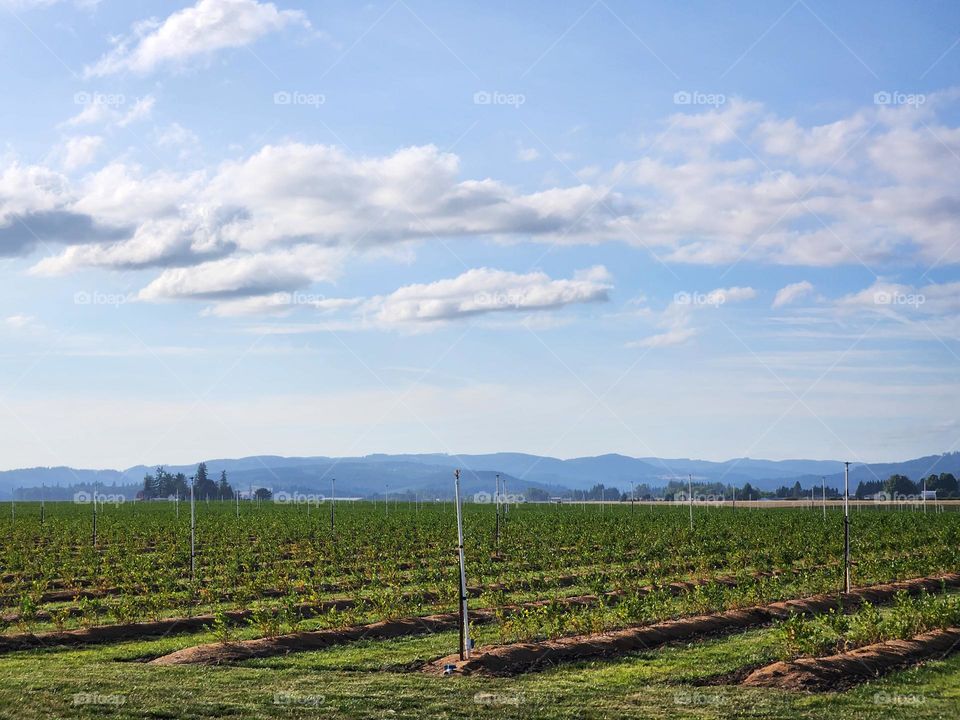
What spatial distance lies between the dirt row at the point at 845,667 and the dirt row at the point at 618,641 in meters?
2.45

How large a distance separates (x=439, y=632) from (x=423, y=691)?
6.01 meters

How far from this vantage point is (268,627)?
19.3 meters

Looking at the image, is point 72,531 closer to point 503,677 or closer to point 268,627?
point 268,627

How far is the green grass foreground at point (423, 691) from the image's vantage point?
1293cm

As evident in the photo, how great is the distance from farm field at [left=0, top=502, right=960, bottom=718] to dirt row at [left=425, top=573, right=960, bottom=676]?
0.10m

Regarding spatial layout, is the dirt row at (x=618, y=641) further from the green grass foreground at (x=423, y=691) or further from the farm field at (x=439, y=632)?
the green grass foreground at (x=423, y=691)

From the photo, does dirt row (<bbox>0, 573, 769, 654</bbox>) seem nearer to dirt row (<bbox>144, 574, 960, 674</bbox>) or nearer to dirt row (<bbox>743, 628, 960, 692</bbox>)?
dirt row (<bbox>144, 574, 960, 674</bbox>)

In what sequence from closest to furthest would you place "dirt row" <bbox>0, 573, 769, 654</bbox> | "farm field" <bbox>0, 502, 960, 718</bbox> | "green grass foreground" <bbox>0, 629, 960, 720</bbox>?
1. "green grass foreground" <bbox>0, 629, 960, 720</bbox>
2. "farm field" <bbox>0, 502, 960, 718</bbox>
3. "dirt row" <bbox>0, 573, 769, 654</bbox>

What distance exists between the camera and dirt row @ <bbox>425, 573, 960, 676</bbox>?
53.1ft

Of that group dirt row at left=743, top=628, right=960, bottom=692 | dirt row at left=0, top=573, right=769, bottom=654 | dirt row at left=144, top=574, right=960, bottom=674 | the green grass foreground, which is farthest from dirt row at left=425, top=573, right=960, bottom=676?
dirt row at left=743, top=628, right=960, bottom=692

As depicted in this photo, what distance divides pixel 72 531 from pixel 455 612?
36.9 metres

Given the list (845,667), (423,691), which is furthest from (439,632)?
(845,667)

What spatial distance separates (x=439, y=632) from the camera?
66.3 ft

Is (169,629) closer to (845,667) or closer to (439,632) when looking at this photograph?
(439,632)
